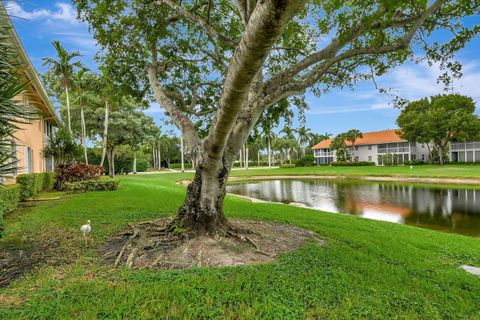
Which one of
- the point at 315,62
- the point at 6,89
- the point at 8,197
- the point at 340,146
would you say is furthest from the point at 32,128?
the point at 340,146

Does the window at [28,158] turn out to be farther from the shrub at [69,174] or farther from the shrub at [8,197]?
the shrub at [8,197]

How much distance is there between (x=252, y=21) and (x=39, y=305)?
3.80 meters

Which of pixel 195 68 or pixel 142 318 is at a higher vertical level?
pixel 195 68

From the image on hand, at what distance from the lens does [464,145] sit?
164 feet

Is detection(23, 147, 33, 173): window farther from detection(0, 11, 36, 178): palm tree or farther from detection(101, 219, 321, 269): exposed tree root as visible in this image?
detection(0, 11, 36, 178): palm tree

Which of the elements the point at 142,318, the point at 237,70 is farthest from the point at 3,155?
the point at 237,70

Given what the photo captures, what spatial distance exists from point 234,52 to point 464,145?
6120 cm

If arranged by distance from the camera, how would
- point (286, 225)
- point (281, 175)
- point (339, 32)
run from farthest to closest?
point (281, 175), point (286, 225), point (339, 32)

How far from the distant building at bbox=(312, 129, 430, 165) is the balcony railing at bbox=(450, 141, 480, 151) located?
15.8ft

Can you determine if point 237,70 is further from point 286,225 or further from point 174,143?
point 174,143

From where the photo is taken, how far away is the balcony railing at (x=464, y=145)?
48656 millimetres

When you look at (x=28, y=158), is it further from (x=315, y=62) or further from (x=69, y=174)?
(x=315, y=62)

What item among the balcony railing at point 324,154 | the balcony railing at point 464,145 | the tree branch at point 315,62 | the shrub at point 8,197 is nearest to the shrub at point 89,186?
the shrub at point 8,197

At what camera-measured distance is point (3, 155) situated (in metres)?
4.37
